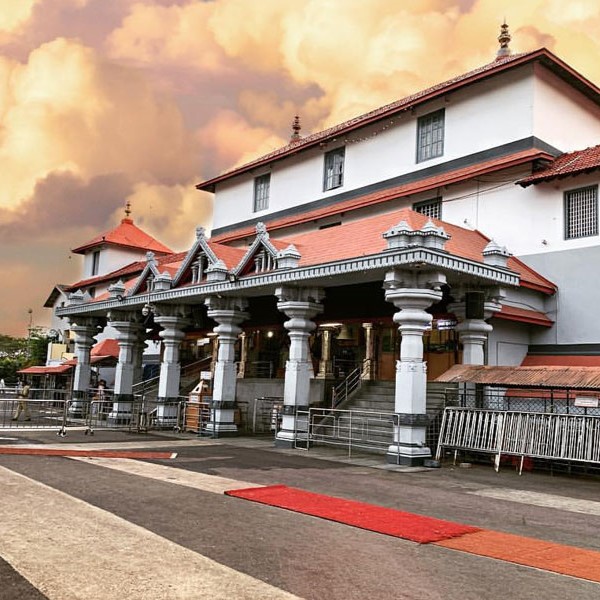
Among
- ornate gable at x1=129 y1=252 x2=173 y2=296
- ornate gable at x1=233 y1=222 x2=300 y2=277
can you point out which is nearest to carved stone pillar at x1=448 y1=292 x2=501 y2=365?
ornate gable at x1=233 y1=222 x2=300 y2=277

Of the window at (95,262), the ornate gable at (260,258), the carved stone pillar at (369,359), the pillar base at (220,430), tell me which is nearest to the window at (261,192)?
the carved stone pillar at (369,359)

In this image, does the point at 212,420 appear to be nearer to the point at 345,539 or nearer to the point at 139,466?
the point at 139,466

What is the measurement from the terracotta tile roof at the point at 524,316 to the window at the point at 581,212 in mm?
2681

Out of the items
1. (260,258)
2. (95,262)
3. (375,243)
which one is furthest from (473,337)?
(95,262)

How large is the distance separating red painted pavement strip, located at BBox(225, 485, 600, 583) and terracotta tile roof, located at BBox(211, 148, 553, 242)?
14398 millimetres

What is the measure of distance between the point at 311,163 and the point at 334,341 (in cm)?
881

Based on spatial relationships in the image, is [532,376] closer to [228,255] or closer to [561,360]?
[561,360]

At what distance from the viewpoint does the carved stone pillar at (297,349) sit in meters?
17.8

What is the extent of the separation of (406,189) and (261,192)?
34.1 ft

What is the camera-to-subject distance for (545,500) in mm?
10695

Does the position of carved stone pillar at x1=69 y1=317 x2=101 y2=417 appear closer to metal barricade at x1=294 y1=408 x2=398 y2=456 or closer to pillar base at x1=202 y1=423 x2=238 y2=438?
pillar base at x1=202 y1=423 x2=238 y2=438

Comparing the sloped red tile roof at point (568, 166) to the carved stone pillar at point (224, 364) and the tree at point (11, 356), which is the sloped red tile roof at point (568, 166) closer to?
the carved stone pillar at point (224, 364)

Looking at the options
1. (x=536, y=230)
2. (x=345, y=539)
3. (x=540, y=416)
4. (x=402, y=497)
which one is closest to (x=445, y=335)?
(x=536, y=230)

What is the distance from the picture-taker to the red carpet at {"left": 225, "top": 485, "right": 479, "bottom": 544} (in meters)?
7.88
